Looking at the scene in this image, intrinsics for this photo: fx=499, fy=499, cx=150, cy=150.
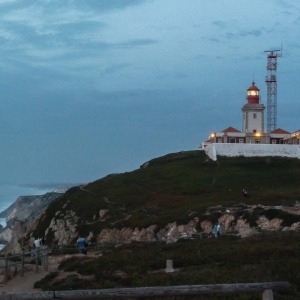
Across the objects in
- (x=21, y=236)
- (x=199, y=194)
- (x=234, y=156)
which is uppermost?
(x=234, y=156)

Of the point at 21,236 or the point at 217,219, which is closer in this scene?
the point at 217,219

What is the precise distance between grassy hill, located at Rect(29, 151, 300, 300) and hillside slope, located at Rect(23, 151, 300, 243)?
13 centimetres

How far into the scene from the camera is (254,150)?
283ft

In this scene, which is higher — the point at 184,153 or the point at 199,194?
the point at 184,153

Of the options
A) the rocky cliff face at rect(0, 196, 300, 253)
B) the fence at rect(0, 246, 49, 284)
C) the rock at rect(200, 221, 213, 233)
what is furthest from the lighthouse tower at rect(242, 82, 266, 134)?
the fence at rect(0, 246, 49, 284)

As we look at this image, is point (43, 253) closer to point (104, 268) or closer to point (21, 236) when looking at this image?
point (104, 268)

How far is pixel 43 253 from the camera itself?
23547 millimetres

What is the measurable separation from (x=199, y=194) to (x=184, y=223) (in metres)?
20.6

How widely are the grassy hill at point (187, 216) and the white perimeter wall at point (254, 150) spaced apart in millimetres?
2023

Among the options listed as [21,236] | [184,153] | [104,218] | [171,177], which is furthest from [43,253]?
[184,153]

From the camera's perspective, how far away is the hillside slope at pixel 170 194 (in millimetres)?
51719

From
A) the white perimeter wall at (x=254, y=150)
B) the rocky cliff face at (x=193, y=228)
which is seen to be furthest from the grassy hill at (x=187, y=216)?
the white perimeter wall at (x=254, y=150)

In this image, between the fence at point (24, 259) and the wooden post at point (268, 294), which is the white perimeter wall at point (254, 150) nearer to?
the fence at point (24, 259)

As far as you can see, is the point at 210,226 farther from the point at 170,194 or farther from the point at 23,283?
the point at 23,283
